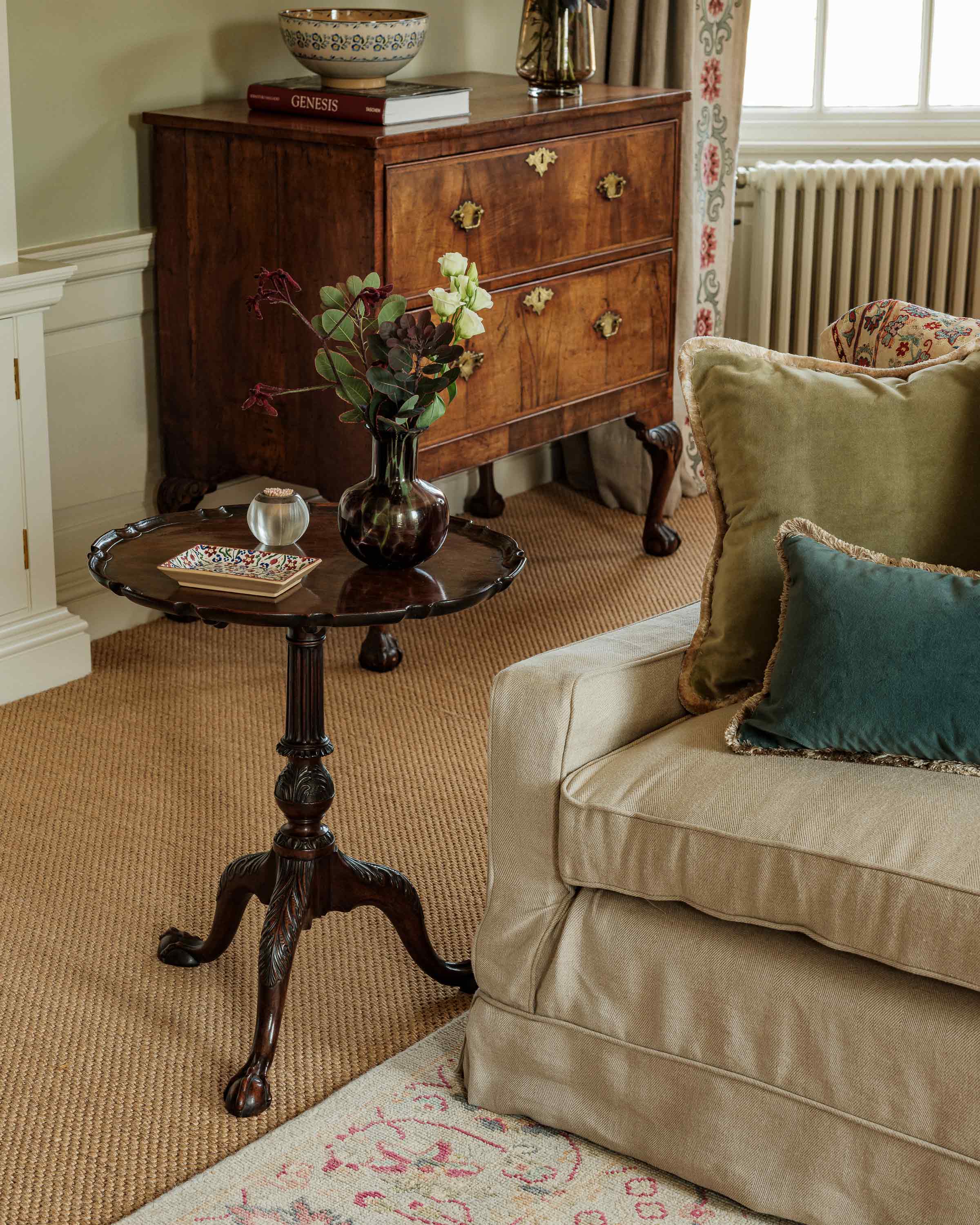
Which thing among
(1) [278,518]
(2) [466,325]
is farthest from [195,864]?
(2) [466,325]

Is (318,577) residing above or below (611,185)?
below

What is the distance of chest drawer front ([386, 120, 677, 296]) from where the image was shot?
279cm

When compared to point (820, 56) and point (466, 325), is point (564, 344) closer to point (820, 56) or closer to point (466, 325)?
point (466, 325)

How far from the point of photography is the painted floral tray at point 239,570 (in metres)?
1.67

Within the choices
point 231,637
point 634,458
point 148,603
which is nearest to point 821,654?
point 148,603

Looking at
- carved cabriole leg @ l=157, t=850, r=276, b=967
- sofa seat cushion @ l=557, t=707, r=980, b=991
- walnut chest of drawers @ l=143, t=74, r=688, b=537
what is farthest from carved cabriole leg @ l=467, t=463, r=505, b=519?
sofa seat cushion @ l=557, t=707, r=980, b=991

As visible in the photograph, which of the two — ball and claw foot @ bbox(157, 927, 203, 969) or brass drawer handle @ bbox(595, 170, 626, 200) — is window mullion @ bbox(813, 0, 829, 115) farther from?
ball and claw foot @ bbox(157, 927, 203, 969)

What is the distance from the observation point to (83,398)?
3.07 metres

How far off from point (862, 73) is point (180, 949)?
3.62 meters

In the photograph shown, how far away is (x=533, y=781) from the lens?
1650 mm

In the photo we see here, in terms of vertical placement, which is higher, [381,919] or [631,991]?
[631,991]

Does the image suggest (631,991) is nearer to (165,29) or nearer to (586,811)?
(586,811)

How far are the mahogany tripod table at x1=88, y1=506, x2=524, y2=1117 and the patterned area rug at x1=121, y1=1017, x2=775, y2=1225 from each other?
107 millimetres

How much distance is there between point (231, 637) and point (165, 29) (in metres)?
1.27
